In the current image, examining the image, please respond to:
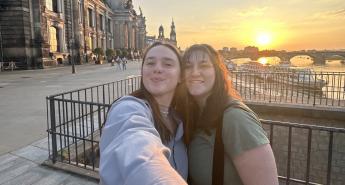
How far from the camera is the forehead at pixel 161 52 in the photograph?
1727mm

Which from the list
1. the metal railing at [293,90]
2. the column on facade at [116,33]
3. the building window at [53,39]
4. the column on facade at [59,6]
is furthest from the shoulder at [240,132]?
the column on facade at [116,33]

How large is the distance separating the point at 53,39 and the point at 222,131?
121 ft

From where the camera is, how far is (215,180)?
1.73 m

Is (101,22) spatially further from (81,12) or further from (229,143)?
(229,143)

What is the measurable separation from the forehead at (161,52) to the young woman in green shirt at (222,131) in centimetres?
19

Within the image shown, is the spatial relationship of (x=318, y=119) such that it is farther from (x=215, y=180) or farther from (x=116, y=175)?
(x=116, y=175)

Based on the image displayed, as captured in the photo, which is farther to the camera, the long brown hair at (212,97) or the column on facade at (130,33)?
Result: the column on facade at (130,33)

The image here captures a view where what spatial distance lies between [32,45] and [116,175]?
31.1 metres

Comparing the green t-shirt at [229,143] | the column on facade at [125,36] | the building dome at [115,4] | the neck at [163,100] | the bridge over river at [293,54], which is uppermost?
the building dome at [115,4]

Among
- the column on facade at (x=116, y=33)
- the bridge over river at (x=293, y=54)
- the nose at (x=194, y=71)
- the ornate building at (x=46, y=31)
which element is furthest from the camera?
the bridge over river at (x=293, y=54)

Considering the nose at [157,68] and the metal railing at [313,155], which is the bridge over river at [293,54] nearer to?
the metal railing at [313,155]

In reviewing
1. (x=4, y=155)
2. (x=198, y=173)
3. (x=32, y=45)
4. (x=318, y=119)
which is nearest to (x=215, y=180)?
(x=198, y=173)

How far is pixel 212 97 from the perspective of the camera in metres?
1.86

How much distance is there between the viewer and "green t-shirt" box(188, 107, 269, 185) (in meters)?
1.57
